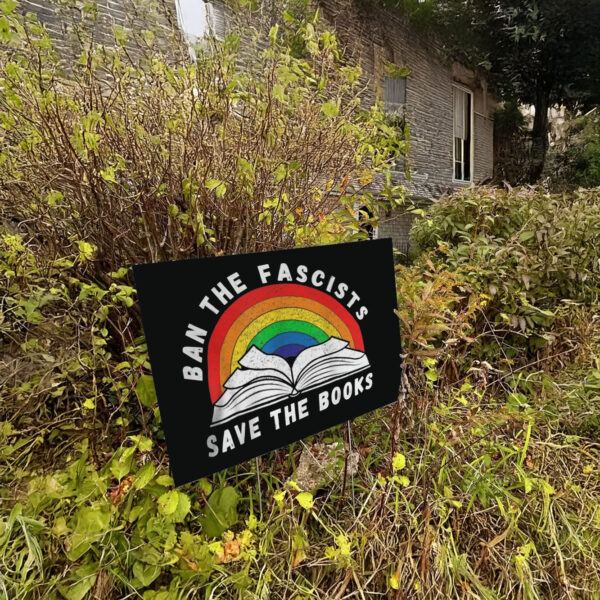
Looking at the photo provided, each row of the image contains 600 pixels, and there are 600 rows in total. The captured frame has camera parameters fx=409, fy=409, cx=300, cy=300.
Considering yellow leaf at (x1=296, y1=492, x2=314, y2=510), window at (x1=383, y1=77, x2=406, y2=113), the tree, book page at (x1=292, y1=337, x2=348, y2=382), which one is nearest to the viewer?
yellow leaf at (x1=296, y1=492, x2=314, y2=510)

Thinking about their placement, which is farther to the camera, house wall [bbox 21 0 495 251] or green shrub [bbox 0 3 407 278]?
house wall [bbox 21 0 495 251]

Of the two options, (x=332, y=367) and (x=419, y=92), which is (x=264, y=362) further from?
Result: (x=419, y=92)

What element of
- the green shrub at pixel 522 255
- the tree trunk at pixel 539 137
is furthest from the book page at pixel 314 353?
the tree trunk at pixel 539 137

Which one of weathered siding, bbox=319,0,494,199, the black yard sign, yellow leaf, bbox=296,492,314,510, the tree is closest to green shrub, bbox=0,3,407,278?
the black yard sign

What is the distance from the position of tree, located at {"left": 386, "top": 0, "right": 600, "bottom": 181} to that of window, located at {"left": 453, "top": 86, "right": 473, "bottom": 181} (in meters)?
0.82

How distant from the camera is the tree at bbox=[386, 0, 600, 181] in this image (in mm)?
8523

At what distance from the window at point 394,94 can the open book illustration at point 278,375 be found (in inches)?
343

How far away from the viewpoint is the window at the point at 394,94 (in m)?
8.98

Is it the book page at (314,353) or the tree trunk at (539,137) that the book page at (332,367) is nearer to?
the book page at (314,353)

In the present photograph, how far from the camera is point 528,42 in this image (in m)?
9.23

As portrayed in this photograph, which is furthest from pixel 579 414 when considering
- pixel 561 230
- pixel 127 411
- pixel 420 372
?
pixel 127 411

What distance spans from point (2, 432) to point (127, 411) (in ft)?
1.40

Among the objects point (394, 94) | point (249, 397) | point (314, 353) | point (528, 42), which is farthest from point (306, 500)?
point (528, 42)

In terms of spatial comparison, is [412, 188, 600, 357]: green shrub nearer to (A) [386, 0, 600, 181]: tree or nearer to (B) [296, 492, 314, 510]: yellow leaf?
(B) [296, 492, 314, 510]: yellow leaf
